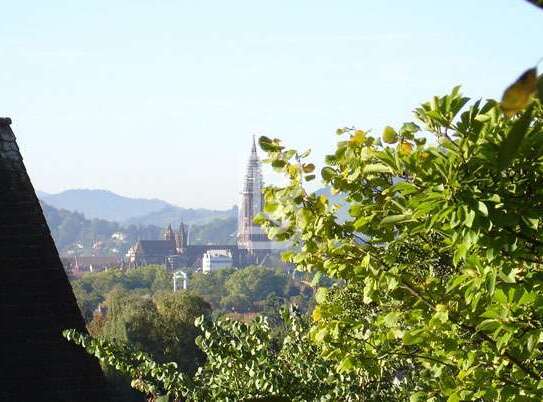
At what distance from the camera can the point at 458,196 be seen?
129 inches

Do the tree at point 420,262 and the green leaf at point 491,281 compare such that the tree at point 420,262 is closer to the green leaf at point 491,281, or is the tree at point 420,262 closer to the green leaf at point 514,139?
the green leaf at point 491,281

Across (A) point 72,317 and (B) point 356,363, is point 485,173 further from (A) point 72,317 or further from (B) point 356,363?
(A) point 72,317

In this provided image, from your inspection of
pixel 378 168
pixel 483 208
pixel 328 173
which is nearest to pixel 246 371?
pixel 328 173

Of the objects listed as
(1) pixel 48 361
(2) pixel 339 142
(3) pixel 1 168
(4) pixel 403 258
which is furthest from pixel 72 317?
(2) pixel 339 142

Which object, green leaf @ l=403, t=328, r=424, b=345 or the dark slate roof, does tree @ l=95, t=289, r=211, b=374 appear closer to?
the dark slate roof

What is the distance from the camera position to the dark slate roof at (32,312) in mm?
7098

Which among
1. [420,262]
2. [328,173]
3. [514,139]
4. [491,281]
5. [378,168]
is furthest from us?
[420,262]

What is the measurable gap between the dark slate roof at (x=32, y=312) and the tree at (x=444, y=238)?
8.46 feet

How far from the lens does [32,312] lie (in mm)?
7328

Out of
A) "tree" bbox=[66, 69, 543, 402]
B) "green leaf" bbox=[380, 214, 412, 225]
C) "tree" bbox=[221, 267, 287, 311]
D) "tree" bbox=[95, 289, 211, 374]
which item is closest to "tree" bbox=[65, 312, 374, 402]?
"tree" bbox=[66, 69, 543, 402]

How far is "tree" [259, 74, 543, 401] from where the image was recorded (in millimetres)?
3342

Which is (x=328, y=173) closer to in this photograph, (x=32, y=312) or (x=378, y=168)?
(x=378, y=168)

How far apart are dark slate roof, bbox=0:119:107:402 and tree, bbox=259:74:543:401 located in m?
2.58

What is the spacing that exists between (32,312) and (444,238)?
406 cm
